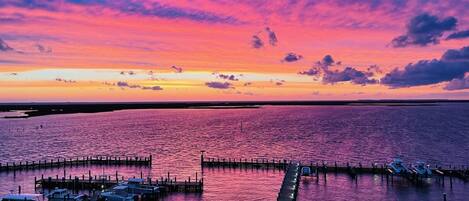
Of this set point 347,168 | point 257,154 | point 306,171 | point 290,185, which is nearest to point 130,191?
point 290,185

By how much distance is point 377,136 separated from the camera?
137500 millimetres

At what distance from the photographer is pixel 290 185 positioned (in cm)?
5619

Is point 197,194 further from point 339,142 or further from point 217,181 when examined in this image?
point 339,142

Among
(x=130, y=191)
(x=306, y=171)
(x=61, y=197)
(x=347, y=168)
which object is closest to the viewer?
(x=61, y=197)

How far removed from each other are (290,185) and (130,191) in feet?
63.1

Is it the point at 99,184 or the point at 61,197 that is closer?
the point at 61,197

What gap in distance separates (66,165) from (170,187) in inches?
1069

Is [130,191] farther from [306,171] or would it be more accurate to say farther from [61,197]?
[306,171]

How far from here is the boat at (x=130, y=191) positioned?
53.8 meters

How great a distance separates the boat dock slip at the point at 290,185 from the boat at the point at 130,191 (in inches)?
627

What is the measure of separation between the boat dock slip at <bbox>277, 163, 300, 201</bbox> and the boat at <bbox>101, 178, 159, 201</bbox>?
627 inches

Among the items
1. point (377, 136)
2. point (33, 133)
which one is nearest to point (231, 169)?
point (377, 136)

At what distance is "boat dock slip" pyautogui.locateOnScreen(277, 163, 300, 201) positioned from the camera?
50.3 metres

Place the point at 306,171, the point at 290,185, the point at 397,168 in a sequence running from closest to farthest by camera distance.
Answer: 1. the point at 290,185
2. the point at 306,171
3. the point at 397,168
